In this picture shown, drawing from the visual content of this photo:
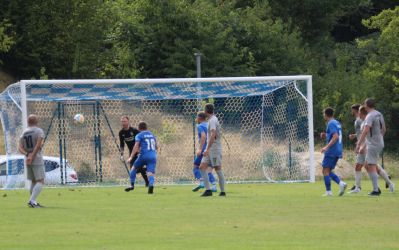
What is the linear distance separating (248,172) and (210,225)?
50.3 ft

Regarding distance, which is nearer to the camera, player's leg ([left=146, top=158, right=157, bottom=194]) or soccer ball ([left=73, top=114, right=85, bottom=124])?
player's leg ([left=146, top=158, right=157, bottom=194])

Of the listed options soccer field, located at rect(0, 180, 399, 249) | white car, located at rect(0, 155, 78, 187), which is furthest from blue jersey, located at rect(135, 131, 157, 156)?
white car, located at rect(0, 155, 78, 187)

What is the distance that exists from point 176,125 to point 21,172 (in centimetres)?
575

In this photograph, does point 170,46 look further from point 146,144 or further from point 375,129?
point 375,129

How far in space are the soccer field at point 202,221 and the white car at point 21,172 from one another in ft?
14.0

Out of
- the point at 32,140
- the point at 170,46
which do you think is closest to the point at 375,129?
the point at 32,140

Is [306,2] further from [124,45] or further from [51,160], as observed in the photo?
[51,160]

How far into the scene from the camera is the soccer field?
1349cm

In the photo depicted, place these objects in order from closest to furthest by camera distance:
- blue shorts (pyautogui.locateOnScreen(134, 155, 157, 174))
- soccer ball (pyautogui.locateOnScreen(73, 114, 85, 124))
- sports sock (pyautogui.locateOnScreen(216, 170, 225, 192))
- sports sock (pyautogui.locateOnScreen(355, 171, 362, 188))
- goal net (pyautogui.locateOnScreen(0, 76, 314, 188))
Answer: sports sock (pyautogui.locateOnScreen(216, 170, 225, 192))
sports sock (pyautogui.locateOnScreen(355, 171, 362, 188))
blue shorts (pyautogui.locateOnScreen(134, 155, 157, 174))
soccer ball (pyautogui.locateOnScreen(73, 114, 85, 124))
goal net (pyautogui.locateOnScreen(0, 76, 314, 188))

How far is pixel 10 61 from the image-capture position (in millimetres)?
47219

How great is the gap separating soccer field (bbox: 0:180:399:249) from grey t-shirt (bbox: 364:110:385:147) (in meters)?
1.14

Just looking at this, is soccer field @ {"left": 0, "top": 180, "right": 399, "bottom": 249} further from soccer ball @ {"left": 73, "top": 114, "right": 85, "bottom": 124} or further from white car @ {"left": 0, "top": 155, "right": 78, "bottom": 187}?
soccer ball @ {"left": 73, "top": 114, "right": 85, "bottom": 124}

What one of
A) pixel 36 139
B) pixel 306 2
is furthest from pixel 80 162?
pixel 306 2

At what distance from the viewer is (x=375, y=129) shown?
21594 millimetres
